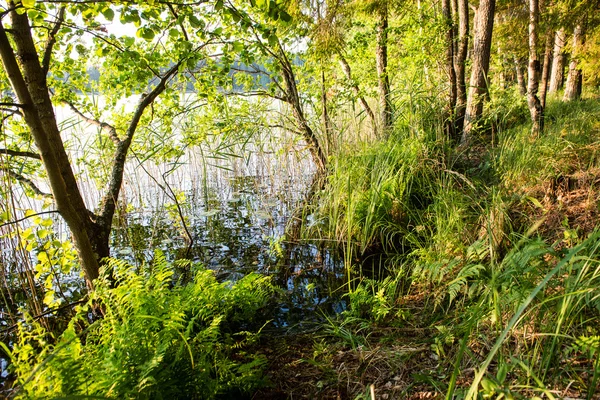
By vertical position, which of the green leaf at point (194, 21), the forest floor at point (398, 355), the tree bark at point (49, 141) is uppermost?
the green leaf at point (194, 21)

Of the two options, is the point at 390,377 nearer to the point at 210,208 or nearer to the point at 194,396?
the point at 194,396

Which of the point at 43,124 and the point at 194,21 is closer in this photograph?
the point at 194,21

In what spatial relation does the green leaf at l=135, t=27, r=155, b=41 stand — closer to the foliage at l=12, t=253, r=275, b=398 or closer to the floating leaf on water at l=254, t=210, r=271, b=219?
the foliage at l=12, t=253, r=275, b=398

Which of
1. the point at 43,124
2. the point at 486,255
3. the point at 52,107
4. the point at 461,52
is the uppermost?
the point at 461,52

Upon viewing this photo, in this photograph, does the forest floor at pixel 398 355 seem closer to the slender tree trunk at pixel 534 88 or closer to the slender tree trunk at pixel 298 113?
the slender tree trunk at pixel 534 88

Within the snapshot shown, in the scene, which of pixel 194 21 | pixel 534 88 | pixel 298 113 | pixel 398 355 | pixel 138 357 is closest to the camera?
pixel 138 357

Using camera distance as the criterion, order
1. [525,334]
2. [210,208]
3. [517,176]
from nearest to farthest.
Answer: [525,334] < [517,176] < [210,208]

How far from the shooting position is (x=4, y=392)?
1956 millimetres

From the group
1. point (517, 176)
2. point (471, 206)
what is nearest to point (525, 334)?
point (471, 206)

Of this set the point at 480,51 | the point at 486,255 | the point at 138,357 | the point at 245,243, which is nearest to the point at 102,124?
the point at 245,243

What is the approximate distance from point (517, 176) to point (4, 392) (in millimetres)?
3981

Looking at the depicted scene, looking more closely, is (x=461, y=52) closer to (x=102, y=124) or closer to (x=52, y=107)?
(x=102, y=124)

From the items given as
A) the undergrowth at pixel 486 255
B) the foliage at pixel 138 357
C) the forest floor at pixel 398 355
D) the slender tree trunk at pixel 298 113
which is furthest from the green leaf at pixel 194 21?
the slender tree trunk at pixel 298 113

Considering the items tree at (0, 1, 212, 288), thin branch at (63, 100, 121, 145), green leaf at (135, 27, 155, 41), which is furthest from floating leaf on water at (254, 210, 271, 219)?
green leaf at (135, 27, 155, 41)
